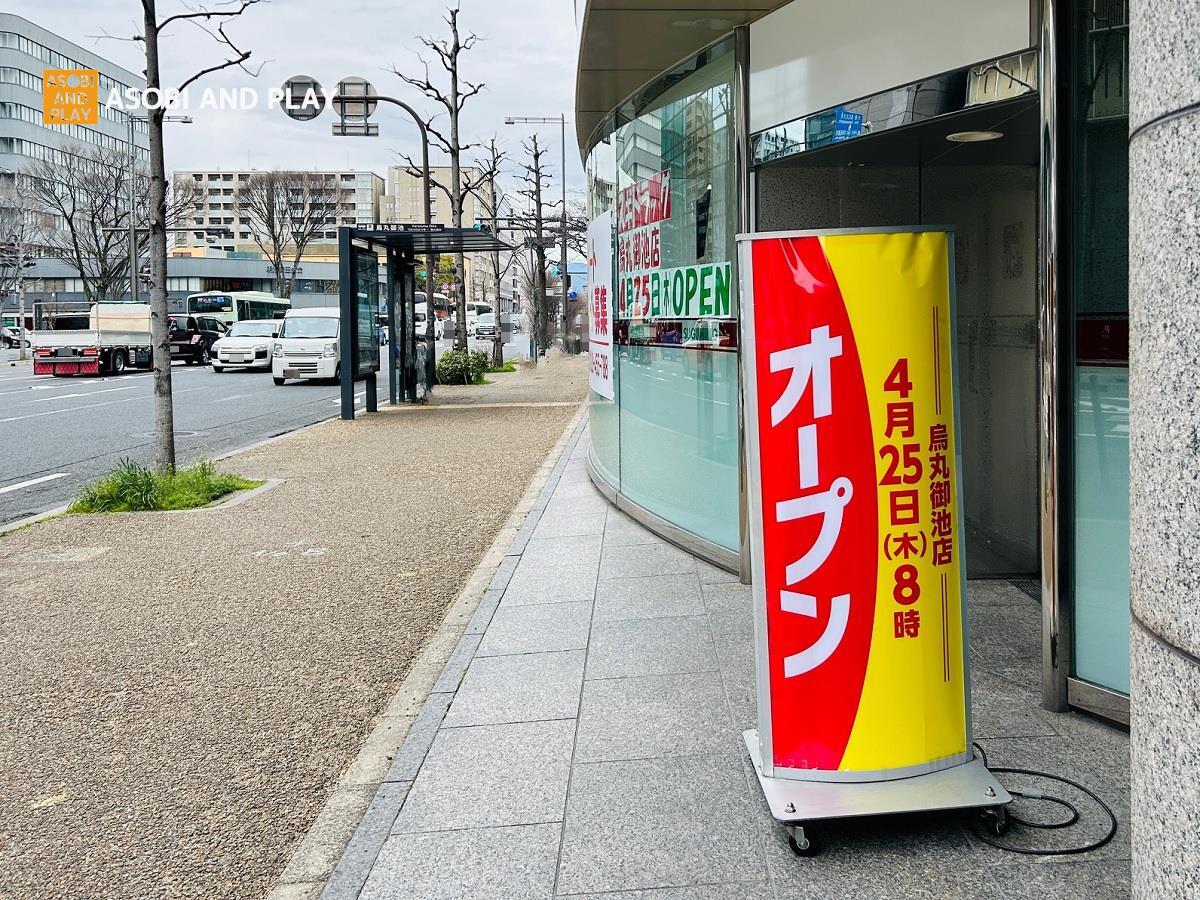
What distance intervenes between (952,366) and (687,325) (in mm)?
4263

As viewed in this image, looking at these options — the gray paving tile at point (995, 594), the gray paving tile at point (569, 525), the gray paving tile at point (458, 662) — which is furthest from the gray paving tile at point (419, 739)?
the gray paving tile at point (569, 525)

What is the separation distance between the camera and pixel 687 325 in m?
7.48

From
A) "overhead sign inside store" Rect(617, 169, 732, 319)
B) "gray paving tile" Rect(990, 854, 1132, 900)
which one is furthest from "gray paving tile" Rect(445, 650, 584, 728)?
"overhead sign inside store" Rect(617, 169, 732, 319)

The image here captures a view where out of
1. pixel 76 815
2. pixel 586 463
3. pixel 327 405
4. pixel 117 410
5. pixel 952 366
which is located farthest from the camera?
pixel 327 405

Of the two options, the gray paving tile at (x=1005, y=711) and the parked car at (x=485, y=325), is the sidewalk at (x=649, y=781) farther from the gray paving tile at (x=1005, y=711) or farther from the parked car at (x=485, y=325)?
the parked car at (x=485, y=325)

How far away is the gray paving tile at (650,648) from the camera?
517cm

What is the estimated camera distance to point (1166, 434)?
5.34 feet

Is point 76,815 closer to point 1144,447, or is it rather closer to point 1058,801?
point 1058,801

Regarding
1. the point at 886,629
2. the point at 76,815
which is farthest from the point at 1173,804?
the point at 76,815

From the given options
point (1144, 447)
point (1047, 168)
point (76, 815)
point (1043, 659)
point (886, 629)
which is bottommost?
point (76, 815)

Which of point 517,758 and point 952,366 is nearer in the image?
point 952,366

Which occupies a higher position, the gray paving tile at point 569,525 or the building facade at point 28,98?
the building facade at point 28,98

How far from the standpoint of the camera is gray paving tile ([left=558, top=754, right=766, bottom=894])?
323cm

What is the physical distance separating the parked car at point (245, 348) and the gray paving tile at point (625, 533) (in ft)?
93.7
